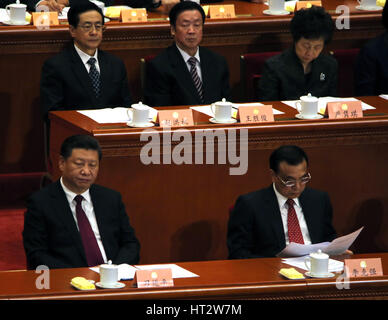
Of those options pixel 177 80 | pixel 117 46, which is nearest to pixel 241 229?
pixel 177 80

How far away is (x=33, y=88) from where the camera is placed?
14.9 feet

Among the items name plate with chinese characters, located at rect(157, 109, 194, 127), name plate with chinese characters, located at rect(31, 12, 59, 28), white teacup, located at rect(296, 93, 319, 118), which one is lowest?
name plate with chinese characters, located at rect(157, 109, 194, 127)

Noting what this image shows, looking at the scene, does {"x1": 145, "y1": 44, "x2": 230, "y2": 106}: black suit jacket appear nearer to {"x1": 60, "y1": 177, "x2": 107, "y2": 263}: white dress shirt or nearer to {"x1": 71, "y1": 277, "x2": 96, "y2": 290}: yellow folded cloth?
{"x1": 60, "y1": 177, "x2": 107, "y2": 263}: white dress shirt

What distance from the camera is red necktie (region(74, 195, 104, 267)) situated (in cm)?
346

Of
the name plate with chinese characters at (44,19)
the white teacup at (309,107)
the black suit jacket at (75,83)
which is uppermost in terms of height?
the name plate with chinese characters at (44,19)

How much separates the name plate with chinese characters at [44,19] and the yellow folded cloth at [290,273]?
1.97 m

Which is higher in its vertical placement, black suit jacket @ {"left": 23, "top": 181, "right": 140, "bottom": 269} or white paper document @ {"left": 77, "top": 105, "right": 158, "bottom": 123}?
white paper document @ {"left": 77, "top": 105, "right": 158, "bottom": 123}

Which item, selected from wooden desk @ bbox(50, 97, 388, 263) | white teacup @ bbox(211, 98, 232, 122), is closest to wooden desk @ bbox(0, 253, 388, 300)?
wooden desk @ bbox(50, 97, 388, 263)

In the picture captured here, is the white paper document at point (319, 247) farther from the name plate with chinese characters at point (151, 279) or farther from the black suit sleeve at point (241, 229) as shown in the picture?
the name plate with chinese characters at point (151, 279)

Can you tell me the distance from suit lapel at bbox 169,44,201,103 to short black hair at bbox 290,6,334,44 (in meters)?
0.47

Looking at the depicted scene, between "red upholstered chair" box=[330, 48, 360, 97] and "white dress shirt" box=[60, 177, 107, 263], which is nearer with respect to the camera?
A: "white dress shirt" box=[60, 177, 107, 263]

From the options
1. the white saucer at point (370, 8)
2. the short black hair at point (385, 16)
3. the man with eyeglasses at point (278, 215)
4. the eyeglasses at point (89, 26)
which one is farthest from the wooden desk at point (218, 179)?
the white saucer at point (370, 8)

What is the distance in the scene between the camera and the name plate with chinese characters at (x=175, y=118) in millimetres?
3840
